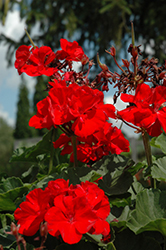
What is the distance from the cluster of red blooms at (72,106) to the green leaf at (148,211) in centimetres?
20

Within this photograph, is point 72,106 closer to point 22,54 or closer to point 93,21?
point 22,54

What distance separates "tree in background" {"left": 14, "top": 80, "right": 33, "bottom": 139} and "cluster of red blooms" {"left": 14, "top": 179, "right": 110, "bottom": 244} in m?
16.4

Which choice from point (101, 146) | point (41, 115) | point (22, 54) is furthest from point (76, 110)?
point (22, 54)

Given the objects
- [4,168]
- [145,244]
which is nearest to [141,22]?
[4,168]

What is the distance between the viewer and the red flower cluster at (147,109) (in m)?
0.78

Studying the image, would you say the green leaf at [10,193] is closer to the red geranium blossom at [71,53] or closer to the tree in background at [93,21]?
Result: the red geranium blossom at [71,53]

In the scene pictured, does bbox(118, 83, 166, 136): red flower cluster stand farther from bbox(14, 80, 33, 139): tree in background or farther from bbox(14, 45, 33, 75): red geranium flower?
bbox(14, 80, 33, 139): tree in background

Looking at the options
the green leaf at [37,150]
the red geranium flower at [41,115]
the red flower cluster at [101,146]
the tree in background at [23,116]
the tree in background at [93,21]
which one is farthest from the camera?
the tree in background at [23,116]

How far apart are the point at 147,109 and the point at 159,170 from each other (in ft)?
0.54

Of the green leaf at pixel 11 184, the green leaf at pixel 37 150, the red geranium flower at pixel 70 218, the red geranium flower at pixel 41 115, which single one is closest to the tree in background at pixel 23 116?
the green leaf at pixel 37 150

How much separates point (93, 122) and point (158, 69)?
0.26 metres

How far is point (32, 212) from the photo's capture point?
65 centimetres

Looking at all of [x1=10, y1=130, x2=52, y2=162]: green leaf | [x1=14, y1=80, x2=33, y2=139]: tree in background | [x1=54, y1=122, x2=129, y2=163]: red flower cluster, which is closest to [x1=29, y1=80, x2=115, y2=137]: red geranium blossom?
[x1=54, y1=122, x2=129, y2=163]: red flower cluster

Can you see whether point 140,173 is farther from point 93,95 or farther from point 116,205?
point 93,95
